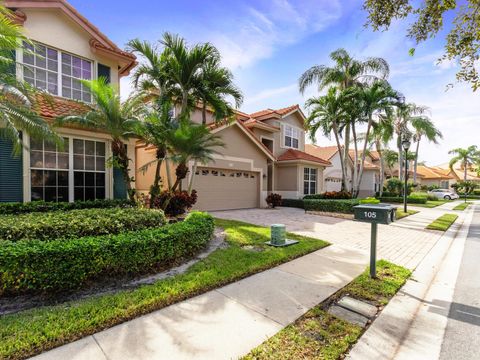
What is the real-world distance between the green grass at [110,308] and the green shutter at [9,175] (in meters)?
6.15

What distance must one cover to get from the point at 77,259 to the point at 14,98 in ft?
16.5

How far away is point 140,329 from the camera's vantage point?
3156 millimetres

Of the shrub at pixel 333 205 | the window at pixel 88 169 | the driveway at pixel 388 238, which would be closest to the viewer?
→ the driveway at pixel 388 238

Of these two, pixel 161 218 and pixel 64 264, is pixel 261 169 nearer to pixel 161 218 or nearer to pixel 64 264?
pixel 161 218

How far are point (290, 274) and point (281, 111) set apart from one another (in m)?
17.6

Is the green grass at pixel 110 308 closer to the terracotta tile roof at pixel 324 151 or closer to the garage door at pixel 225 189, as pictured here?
the garage door at pixel 225 189

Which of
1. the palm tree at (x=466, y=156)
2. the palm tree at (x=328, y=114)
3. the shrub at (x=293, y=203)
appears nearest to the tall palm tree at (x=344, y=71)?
the palm tree at (x=328, y=114)

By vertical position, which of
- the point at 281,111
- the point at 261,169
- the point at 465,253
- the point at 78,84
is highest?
the point at 281,111

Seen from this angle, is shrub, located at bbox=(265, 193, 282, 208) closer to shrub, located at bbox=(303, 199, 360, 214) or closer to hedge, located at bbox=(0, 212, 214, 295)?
shrub, located at bbox=(303, 199, 360, 214)

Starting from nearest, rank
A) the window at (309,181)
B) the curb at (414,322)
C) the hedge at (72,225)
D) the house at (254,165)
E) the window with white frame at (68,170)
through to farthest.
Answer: the curb at (414,322), the hedge at (72,225), the window with white frame at (68,170), the house at (254,165), the window at (309,181)

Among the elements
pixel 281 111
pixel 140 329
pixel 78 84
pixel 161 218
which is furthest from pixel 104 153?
pixel 281 111

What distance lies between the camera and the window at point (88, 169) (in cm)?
896

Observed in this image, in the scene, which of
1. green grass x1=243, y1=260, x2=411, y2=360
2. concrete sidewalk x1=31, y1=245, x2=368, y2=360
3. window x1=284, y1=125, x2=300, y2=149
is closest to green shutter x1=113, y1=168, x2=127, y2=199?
concrete sidewalk x1=31, y1=245, x2=368, y2=360

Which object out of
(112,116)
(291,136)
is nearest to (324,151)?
(291,136)
